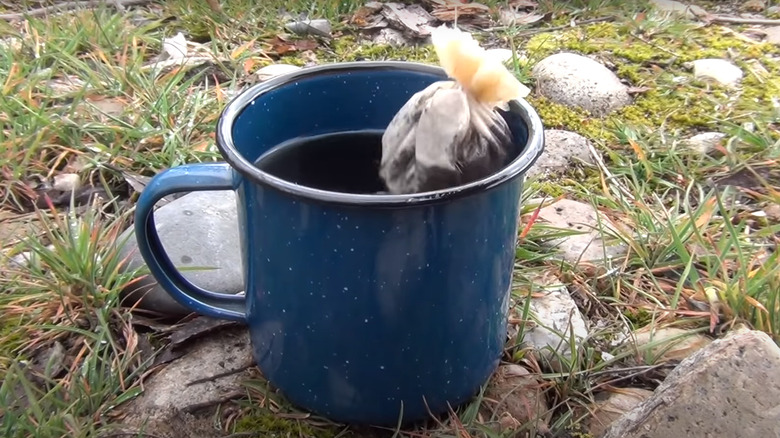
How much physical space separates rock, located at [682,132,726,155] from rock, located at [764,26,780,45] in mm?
762

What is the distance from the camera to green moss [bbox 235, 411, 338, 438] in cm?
112

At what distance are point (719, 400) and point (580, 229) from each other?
67cm

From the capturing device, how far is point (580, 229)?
158 centimetres

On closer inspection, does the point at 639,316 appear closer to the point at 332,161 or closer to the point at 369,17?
the point at 332,161

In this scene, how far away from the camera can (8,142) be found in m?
1.77

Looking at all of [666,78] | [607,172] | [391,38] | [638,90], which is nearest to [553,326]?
[607,172]

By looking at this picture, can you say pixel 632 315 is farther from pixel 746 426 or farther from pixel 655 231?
pixel 746 426

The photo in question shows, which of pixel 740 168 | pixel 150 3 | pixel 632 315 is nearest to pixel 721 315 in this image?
pixel 632 315

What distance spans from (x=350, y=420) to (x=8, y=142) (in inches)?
46.4

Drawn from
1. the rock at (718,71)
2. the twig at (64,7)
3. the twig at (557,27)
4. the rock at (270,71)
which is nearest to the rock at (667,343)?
the rock at (718,71)

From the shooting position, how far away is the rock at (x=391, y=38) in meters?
2.44

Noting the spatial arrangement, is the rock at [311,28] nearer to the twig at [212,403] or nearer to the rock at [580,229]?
the rock at [580,229]

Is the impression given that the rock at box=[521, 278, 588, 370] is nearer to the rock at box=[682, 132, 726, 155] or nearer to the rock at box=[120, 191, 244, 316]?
the rock at box=[120, 191, 244, 316]

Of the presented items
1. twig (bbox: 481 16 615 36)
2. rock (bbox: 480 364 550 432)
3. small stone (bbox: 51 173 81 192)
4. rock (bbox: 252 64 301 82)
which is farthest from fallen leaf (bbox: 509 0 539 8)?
rock (bbox: 480 364 550 432)
